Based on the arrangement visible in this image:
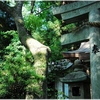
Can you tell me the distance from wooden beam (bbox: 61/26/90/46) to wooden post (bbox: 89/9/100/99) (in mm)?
114

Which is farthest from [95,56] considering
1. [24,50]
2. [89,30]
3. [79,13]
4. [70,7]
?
[24,50]

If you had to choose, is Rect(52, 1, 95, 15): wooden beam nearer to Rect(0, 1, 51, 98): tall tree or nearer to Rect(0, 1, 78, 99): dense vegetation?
Rect(0, 1, 51, 98): tall tree

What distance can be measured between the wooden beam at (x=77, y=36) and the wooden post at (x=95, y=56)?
0.37 ft

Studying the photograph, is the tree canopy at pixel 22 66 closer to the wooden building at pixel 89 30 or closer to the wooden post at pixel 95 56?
the wooden building at pixel 89 30

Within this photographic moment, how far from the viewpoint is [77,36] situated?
3.07 meters

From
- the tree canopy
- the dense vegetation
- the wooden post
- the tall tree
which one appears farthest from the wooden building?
the dense vegetation

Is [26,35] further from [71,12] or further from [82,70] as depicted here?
[82,70]

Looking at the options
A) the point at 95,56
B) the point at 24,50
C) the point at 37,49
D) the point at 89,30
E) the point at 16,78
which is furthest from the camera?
the point at 24,50

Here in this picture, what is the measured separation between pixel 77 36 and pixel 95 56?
45cm

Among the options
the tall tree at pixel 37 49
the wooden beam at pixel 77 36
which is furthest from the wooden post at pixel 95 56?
the tall tree at pixel 37 49

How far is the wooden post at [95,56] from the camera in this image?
2.69m

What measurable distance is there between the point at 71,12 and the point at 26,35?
110cm

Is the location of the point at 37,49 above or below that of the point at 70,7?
below

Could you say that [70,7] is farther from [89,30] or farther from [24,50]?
[24,50]
